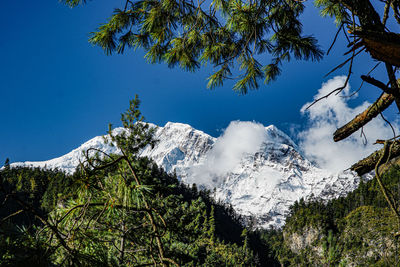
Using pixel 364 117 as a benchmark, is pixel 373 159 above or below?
below

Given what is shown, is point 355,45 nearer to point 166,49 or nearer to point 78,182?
point 78,182

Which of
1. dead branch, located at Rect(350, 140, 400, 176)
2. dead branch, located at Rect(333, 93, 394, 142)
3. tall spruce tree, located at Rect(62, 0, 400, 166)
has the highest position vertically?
tall spruce tree, located at Rect(62, 0, 400, 166)

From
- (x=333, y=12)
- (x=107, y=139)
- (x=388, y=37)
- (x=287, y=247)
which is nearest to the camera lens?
(x=388, y=37)

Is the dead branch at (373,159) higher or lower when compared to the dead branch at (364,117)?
lower

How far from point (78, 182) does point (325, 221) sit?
75094 millimetres

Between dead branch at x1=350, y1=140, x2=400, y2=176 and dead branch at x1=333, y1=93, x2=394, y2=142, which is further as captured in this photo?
dead branch at x1=333, y1=93, x2=394, y2=142

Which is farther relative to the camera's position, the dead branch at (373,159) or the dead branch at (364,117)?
the dead branch at (364,117)

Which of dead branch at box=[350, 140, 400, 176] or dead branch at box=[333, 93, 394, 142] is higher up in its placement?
dead branch at box=[333, 93, 394, 142]

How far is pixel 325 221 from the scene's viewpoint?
63.8 meters

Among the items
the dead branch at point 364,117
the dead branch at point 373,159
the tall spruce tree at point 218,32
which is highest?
the tall spruce tree at point 218,32

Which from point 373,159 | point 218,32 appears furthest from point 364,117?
point 218,32

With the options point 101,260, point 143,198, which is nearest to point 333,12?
point 143,198

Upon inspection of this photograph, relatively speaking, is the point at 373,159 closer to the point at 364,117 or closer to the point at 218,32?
the point at 364,117

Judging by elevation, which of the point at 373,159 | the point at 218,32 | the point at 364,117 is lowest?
the point at 373,159
